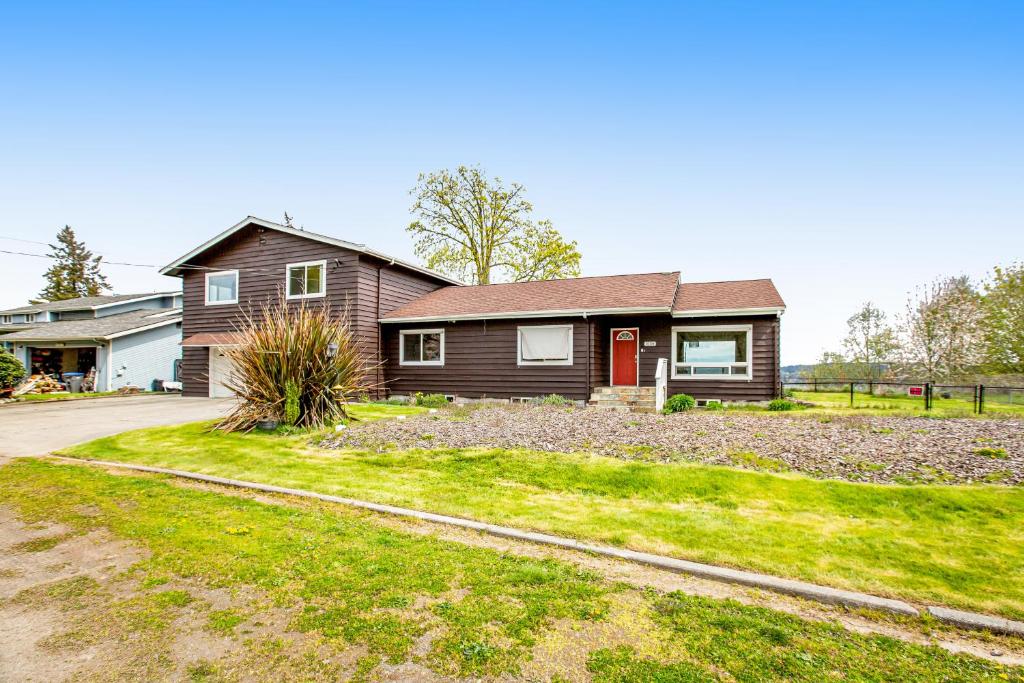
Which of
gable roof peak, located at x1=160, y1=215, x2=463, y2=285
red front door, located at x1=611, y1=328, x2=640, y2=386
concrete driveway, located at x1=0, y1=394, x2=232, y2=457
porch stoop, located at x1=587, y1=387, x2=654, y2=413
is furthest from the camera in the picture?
gable roof peak, located at x1=160, y1=215, x2=463, y2=285

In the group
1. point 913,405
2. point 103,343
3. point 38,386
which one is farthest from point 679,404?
point 38,386

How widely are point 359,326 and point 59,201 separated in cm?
1462

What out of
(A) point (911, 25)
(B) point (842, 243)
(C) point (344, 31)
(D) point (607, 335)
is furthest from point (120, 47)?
(B) point (842, 243)

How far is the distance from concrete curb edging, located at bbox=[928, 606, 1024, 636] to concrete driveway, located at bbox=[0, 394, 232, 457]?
13427 mm

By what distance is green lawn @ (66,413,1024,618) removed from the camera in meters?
3.98

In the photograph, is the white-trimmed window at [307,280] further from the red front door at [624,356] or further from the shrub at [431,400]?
the red front door at [624,356]

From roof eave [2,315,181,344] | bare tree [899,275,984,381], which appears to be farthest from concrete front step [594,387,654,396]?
roof eave [2,315,181,344]

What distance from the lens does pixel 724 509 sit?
5574 millimetres

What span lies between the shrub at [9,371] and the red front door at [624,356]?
84.0 feet

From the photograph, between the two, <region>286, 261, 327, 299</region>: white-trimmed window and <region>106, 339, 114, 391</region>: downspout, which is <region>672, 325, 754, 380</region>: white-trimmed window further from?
<region>106, 339, 114, 391</region>: downspout

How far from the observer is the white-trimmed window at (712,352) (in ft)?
50.9

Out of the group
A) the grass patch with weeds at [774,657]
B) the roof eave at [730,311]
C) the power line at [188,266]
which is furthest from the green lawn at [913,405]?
the power line at [188,266]

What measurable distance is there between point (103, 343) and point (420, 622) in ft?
95.6

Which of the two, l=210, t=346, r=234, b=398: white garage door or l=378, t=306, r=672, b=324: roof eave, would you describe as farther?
l=210, t=346, r=234, b=398: white garage door
